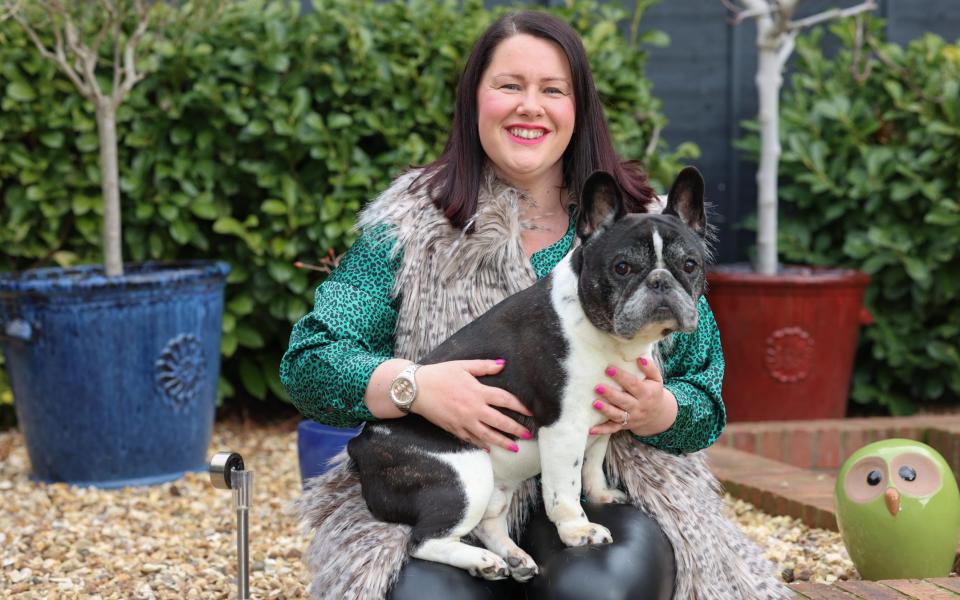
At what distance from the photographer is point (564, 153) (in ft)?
9.48

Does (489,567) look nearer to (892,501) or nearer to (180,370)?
(892,501)

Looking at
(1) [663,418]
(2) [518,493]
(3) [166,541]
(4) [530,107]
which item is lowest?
(3) [166,541]

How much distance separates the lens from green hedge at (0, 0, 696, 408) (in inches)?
202

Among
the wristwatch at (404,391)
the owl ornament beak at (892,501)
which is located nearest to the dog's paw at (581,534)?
the wristwatch at (404,391)

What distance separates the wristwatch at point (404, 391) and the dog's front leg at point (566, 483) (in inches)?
11.1

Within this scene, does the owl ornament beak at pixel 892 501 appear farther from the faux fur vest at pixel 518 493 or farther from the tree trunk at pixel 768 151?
the tree trunk at pixel 768 151

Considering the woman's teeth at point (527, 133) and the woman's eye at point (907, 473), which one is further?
the woman's eye at point (907, 473)

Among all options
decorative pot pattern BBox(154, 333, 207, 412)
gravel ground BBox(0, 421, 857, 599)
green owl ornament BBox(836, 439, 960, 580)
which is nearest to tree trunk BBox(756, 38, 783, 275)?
gravel ground BBox(0, 421, 857, 599)

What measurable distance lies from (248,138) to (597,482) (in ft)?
10.4

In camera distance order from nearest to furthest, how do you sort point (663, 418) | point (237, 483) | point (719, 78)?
point (237, 483)
point (663, 418)
point (719, 78)

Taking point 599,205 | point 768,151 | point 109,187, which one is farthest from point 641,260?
point 768,151

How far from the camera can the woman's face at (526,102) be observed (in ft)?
8.87

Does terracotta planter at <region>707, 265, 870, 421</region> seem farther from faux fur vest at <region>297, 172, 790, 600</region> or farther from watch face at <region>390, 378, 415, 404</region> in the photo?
watch face at <region>390, 378, 415, 404</region>

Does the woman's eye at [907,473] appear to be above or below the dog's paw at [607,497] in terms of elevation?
below
